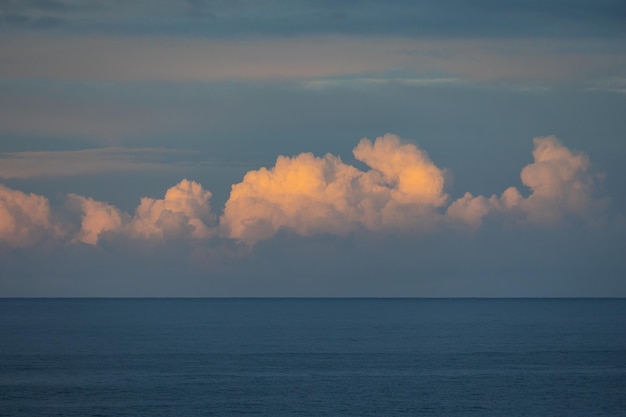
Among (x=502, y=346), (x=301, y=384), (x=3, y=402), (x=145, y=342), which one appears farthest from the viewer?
(x=145, y=342)

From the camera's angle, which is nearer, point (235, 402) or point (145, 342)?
point (235, 402)

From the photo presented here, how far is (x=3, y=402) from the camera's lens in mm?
106750

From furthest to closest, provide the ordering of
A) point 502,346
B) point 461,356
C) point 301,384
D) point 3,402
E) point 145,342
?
point 145,342 < point 502,346 < point 461,356 < point 301,384 < point 3,402

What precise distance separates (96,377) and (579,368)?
7132 cm

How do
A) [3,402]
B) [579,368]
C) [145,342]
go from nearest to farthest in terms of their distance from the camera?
1. [3,402]
2. [579,368]
3. [145,342]

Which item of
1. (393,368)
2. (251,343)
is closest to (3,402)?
(393,368)

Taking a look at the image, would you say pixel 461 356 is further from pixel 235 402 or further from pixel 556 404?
pixel 235 402

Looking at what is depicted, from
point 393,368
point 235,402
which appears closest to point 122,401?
point 235,402

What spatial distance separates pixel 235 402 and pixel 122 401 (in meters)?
13.1

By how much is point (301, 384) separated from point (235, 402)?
16881 millimetres

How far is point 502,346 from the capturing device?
7269 inches

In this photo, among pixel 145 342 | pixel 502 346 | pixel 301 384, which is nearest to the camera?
pixel 301 384

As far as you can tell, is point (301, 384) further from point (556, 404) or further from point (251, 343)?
point (251, 343)

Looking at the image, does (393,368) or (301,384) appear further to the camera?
(393,368)
